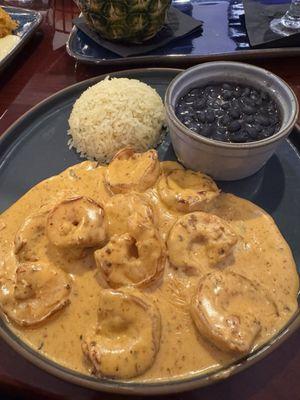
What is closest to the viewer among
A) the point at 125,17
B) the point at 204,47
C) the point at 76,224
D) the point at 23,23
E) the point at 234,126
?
the point at 76,224

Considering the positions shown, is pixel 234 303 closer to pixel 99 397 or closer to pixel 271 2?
pixel 99 397

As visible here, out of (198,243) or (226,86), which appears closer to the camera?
(198,243)

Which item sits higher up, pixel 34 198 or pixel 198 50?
pixel 198 50

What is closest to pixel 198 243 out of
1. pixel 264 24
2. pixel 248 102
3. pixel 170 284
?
pixel 170 284

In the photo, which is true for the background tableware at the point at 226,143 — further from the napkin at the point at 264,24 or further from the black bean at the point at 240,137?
the napkin at the point at 264,24

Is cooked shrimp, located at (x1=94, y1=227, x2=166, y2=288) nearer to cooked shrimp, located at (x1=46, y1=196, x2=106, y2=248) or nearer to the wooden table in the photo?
cooked shrimp, located at (x1=46, y1=196, x2=106, y2=248)

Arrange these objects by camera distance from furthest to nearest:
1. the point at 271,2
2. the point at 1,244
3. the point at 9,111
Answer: the point at 271,2, the point at 9,111, the point at 1,244

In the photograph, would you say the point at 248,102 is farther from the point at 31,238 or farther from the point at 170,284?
the point at 31,238

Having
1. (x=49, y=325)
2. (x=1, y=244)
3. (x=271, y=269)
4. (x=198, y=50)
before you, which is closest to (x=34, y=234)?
(x=1, y=244)
